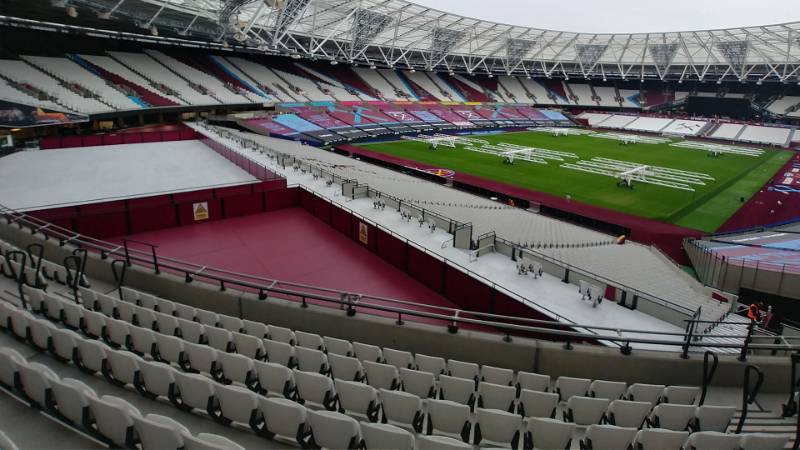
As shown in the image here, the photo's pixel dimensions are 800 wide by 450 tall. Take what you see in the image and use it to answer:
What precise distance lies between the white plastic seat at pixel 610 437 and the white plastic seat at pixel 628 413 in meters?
0.94

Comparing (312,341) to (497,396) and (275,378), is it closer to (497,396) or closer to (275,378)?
(275,378)

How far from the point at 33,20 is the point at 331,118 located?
3134 centimetres

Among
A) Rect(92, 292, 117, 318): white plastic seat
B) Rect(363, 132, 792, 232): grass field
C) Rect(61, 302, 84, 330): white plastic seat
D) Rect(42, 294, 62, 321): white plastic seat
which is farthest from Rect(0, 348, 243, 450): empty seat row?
Rect(363, 132, 792, 232): grass field

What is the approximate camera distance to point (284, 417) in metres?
5.45

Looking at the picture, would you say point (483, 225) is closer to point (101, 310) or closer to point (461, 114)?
point (101, 310)

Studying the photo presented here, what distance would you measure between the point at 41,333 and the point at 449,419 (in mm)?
6570

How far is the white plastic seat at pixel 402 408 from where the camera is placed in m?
6.09

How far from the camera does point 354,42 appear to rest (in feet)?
211

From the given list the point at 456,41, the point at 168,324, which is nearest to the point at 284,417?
the point at 168,324

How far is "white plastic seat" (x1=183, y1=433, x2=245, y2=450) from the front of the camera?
435cm

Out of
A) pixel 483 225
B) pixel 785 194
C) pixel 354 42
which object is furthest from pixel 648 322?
pixel 354 42

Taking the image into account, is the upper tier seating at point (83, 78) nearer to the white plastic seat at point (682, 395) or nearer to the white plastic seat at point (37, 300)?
the white plastic seat at point (37, 300)

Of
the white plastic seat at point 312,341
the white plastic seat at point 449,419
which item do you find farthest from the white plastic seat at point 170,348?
the white plastic seat at point 449,419

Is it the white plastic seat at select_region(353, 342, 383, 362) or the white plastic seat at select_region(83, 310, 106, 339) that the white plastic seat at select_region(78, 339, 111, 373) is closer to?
the white plastic seat at select_region(83, 310, 106, 339)
